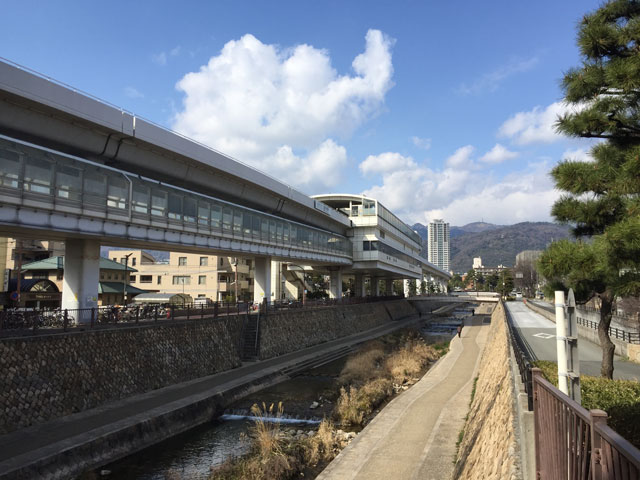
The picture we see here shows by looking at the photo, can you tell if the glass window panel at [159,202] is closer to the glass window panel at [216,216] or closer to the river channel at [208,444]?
the glass window panel at [216,216]

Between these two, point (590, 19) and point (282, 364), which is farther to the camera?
point (282, 364)

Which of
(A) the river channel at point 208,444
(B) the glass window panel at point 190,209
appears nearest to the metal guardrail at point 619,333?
(A) the river channel at point 208,444

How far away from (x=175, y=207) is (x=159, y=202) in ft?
4.43

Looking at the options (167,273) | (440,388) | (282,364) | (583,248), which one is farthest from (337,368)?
(167,273)

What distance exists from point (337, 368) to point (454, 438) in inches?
658

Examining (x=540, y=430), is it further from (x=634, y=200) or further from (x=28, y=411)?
(x=28, y=411)

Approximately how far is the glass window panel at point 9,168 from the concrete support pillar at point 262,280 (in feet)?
73.1

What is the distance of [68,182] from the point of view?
19.8 meters

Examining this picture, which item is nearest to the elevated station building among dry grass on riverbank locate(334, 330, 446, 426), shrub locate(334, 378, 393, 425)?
dry grass on riverbank locate(334, 330, 446, 426)

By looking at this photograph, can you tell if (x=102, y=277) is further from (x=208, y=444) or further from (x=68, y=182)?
(x=208, y=444)

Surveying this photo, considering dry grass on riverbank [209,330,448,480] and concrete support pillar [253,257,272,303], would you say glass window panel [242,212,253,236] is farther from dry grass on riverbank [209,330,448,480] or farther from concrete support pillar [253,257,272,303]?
dry grass on riverbank [209,330,448,480]

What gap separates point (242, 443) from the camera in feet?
51.0

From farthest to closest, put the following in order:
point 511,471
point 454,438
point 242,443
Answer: point 242,443 < point 454,438 < point 511,471

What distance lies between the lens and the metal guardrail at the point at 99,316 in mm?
15680
